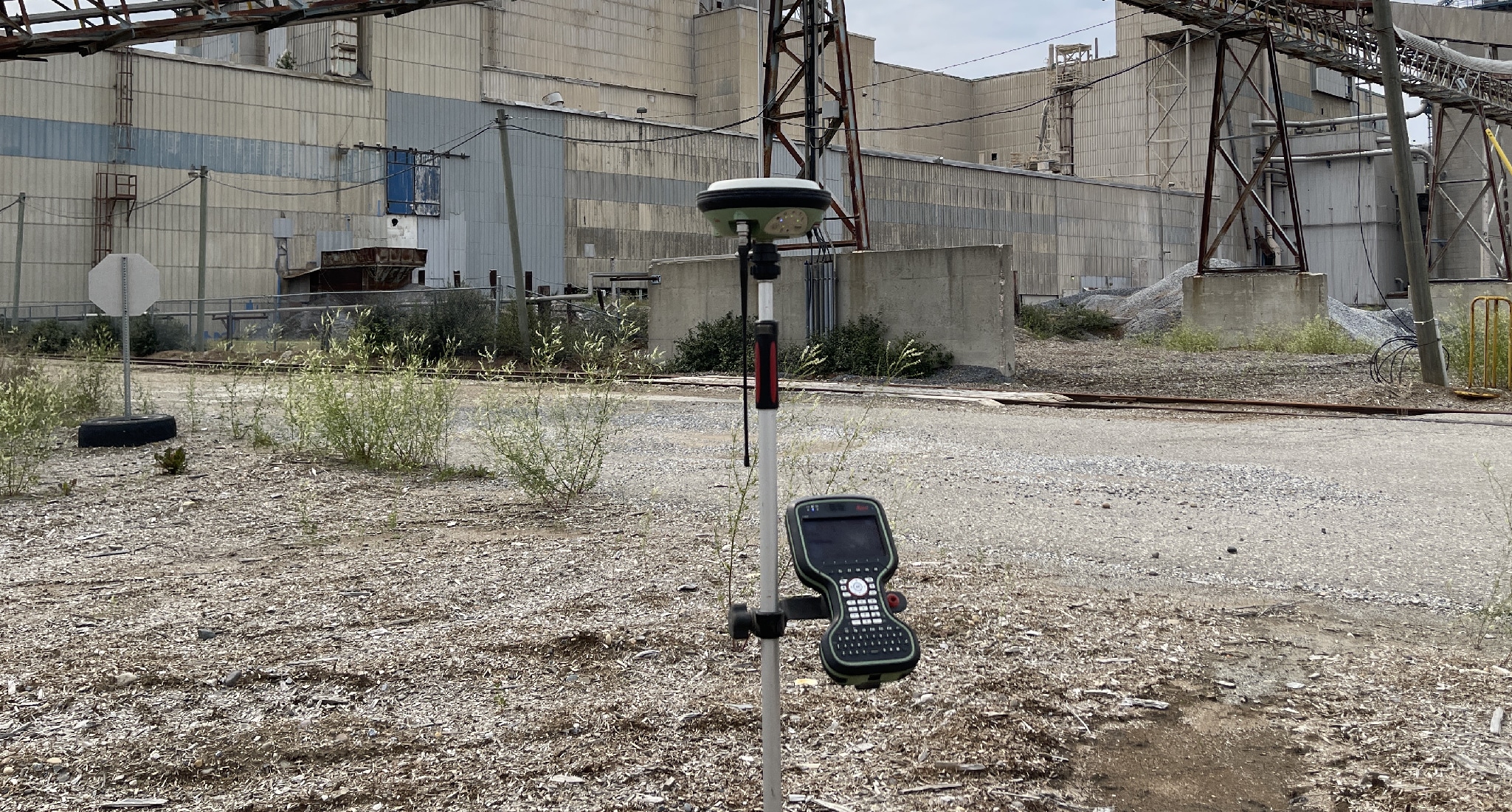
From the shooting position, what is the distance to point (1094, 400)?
1491 cm

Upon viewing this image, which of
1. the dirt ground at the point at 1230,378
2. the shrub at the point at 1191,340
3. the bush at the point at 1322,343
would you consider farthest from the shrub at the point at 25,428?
the shrub at the point at 1191,340

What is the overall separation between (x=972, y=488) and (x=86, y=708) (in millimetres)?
5431

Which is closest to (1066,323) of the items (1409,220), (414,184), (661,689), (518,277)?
(518,277)

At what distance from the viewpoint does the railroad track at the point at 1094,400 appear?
12.9m

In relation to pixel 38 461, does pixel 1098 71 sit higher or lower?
higher

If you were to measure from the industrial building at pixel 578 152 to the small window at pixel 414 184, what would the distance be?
0.25 feet

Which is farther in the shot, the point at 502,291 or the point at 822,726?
the point at 502,291

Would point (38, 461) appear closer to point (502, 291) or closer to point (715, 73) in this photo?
point (502, 291)

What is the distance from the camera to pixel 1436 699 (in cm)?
358

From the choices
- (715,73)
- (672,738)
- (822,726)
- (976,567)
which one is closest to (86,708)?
(672,738)

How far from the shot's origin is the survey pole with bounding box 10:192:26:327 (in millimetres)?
33281

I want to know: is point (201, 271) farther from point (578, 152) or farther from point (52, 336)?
point (578, 152)

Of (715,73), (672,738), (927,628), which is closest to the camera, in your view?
(672,738)

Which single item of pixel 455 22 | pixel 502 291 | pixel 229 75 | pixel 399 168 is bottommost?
pixel 502 291
